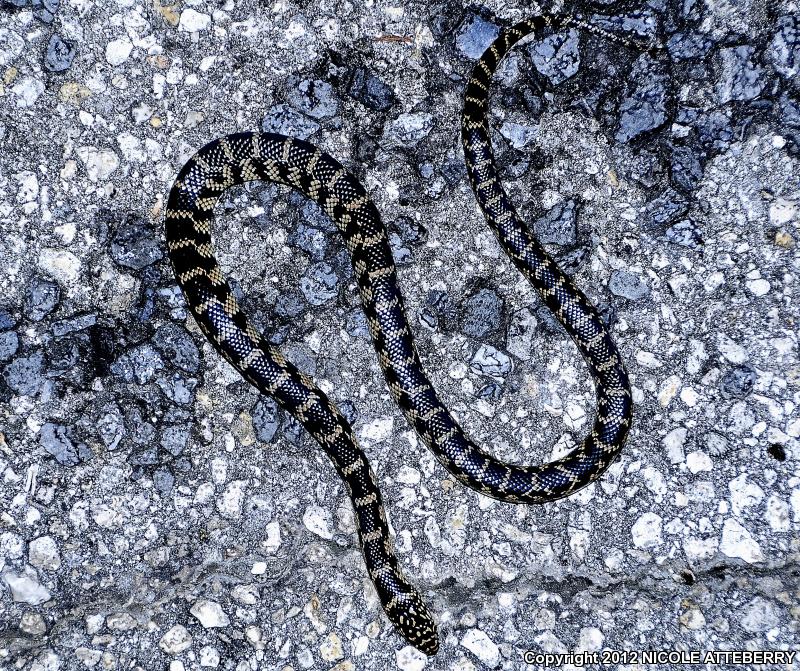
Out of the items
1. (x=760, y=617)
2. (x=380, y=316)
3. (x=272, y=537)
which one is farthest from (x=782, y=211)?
(x=272, y=537)

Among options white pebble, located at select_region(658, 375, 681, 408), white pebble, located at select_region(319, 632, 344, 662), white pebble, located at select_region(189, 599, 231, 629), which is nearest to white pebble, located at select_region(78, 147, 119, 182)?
white pebble, located at select_region(189, 599, 231, 629)

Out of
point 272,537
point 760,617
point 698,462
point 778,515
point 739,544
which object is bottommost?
point 272,537

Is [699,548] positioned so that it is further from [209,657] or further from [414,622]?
[209,657]

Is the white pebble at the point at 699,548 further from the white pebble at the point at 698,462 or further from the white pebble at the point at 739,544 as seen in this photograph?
the white pebble at the point at 698,462

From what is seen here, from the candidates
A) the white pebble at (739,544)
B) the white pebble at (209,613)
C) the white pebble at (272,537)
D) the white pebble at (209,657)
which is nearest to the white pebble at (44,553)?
the white pebble at (209,613)

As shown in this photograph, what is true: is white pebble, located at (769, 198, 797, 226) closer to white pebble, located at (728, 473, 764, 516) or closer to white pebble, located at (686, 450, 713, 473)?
white pebble, located at (686, 450, 713, 473)

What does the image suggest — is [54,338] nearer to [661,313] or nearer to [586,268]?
[586,268]
